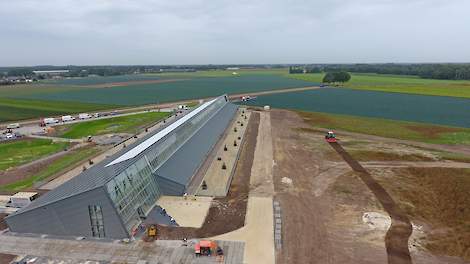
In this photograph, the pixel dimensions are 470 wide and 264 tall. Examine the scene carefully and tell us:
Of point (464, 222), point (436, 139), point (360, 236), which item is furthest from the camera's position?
point (436, 139)

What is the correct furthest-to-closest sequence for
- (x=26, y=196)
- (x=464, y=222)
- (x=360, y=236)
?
(x=26, y=196) → (x=464, y=222) → (x=360, y=236)

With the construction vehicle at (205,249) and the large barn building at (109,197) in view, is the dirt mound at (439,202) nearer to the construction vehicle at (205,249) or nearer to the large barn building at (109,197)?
the construction vehicle at (205,249)

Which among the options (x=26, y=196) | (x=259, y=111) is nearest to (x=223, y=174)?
(x=26, y=196)

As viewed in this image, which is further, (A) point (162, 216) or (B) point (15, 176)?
(B) point (15, 176)

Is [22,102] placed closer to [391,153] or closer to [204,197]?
[204,197]

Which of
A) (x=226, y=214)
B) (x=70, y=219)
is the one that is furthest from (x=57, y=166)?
(x=226, y=214)

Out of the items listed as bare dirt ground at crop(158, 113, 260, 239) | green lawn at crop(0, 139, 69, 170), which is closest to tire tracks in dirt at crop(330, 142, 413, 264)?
bare dirt ground at crop(158, 113, 260, 239)

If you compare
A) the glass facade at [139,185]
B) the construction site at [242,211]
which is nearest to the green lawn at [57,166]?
the construction site at [242,211]
